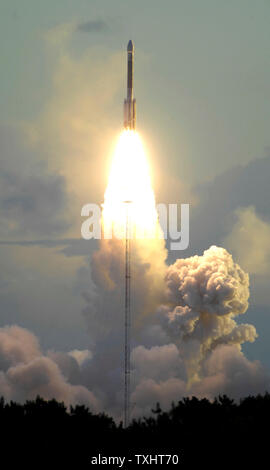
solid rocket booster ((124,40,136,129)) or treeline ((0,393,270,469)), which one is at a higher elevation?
solid rocket booster ((124,40,136,129))

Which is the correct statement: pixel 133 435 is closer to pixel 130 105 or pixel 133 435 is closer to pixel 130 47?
pixel 130 105

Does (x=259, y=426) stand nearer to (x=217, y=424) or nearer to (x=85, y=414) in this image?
(x=217, y=424)

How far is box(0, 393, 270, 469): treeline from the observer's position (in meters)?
96.9

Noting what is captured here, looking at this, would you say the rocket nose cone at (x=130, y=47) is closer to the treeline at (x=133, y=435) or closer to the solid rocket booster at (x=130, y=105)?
the solid rocket booster at (x=130, y=105)

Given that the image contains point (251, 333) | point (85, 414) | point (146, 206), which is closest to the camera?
point (85, 414)

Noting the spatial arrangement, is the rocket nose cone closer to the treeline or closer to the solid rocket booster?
the solid rocket booster

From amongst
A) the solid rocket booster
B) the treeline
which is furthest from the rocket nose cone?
the treeline

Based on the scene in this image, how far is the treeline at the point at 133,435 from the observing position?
96.9 metres

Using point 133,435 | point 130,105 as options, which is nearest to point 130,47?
point 130,105

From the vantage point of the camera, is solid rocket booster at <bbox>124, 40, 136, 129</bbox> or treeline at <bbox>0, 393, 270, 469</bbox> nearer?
treeline at <bbox>0, 393, 270, 469</bbox>

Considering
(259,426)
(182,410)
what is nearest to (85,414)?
(182,410)

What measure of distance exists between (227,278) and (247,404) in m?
16.8

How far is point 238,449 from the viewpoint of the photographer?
9769 cm
